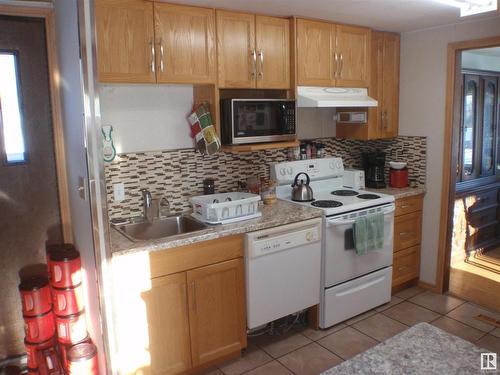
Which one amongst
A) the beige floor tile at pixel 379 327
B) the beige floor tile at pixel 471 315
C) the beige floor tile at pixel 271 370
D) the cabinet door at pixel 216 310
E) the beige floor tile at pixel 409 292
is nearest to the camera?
the cabinet door at pixel 216 310

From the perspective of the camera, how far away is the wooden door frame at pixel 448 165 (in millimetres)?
3408

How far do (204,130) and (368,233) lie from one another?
139cm

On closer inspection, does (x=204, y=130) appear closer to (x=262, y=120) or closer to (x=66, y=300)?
(x=262, y=120)

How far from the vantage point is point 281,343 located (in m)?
2.94

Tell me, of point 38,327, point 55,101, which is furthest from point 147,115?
point 38,327

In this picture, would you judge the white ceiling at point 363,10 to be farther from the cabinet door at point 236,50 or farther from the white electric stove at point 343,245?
the white electric stove at point 343,245

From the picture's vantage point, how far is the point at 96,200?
194 cm

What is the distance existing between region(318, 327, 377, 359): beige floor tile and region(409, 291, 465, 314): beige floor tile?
79 centimetres

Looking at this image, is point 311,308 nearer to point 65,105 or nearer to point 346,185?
point 346,185

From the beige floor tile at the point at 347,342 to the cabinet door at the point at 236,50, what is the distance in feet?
6.03

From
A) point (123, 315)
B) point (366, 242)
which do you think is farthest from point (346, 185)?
point (123, 315)

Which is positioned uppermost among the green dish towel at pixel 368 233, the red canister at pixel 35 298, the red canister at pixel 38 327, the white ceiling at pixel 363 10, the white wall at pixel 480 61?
the white ceiling at pixel 363 10

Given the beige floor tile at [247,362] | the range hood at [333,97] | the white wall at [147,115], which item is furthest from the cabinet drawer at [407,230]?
the white wall at [147,115]

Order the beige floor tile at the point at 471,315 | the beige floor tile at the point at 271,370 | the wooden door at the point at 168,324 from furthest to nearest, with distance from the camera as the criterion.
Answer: the beige floor tile at the point at 471,315 → the beige floor tile at the point at 271,370 → the wooden door at the point at 168,324
